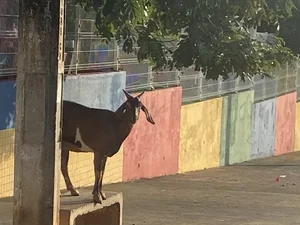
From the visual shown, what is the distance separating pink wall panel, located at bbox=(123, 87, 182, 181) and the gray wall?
816 millimetres

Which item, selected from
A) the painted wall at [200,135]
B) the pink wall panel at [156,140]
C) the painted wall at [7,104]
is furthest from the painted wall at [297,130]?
the painted wall at [7,104]

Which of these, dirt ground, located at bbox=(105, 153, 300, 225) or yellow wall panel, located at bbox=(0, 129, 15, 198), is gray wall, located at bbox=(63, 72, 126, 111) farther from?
dirt ground, located at bbox=(105, 153, 300, 225)

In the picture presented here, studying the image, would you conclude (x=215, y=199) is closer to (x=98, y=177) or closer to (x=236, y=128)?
(x=98, y=177)

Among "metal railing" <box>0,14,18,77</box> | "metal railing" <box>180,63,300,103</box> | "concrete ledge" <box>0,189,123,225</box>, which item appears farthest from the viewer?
"metal railing" <box>180,63,300,103</box>

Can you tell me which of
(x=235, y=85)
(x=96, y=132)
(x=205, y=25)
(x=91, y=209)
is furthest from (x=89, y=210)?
(x=235, y=85)

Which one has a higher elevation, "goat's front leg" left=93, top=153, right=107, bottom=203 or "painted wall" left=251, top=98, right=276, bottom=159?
"goat's front leg" left=93, top=153, right=107, bottom=203

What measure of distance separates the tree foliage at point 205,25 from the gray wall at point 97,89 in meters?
2.53

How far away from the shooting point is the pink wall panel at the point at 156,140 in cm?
1426

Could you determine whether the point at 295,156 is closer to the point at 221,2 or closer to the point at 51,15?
the point at 221,2

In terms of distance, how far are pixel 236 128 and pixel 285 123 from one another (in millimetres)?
4638

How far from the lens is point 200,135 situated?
17281 mm

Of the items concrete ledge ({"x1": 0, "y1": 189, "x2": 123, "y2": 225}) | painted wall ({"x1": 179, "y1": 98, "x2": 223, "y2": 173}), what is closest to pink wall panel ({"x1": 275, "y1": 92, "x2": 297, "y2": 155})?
painted wall ({"x1": 179, "y1": 98, "x2": 223, "y2": 173})

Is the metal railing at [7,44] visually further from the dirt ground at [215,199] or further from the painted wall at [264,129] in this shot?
the painted wall at [264,129]

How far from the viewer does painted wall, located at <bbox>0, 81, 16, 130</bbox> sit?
429 inches
